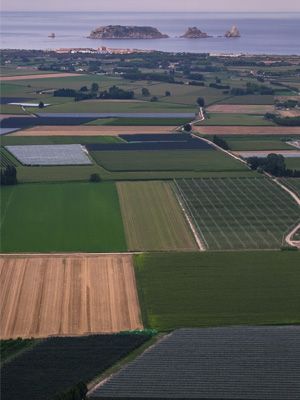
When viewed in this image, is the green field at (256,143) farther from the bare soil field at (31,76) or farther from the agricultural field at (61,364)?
the bare soil field at (31,76)

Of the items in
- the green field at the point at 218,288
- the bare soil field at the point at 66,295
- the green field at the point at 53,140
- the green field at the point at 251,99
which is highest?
the green field at the point at 251,99

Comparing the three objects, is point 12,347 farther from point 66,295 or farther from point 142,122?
point 142,122

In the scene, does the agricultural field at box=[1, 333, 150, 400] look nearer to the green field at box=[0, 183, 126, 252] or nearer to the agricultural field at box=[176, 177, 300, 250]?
the green field at box=[0, 183, 126, 252]

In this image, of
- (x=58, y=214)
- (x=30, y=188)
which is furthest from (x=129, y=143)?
(x=58, y=214)

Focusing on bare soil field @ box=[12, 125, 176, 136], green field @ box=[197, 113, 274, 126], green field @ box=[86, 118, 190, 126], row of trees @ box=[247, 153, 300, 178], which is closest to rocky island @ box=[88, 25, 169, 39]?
green field @ box=[197, 113, 274, 126]

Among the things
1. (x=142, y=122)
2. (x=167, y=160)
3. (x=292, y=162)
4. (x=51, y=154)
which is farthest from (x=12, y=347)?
(x=142, y=122)

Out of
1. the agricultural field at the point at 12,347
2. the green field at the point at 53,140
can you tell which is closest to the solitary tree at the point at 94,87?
the green field at the point at 53,140
